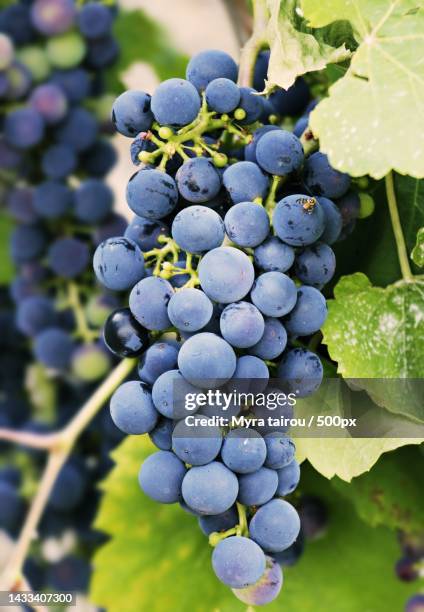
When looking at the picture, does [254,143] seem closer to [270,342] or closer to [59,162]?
[270,342]

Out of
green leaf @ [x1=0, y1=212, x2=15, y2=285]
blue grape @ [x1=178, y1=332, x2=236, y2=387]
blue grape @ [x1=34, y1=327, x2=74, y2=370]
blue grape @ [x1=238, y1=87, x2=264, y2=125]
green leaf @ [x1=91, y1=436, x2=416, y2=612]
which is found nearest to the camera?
blue grape @ [x1=178, y1=332, x2=236, y2=387]

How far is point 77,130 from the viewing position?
1.21m

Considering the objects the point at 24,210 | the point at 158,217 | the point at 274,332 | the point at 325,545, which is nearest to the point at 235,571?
the point at 274,332

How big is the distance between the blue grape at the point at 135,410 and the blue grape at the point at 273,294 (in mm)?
121

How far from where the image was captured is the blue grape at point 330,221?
671 millimetres

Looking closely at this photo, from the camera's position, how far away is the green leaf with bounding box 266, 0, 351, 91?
0.67 meters

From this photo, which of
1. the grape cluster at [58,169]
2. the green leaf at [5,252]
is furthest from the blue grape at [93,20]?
the green leaf at [5,252]

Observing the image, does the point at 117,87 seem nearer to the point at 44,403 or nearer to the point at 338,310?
A: the point at 44,403

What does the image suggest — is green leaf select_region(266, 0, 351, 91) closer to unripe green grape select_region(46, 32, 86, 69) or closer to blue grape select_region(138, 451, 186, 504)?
blue grape select_region(138, 451, 186, 504)

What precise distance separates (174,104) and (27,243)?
0.63 metres

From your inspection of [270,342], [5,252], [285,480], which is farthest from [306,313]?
[5,252]

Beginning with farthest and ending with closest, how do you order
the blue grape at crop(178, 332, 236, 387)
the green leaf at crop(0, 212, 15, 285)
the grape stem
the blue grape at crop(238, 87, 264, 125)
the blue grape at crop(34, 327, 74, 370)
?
the green leaf at crop(0, 212, 15, 285), the blue grape at crop(34, 327, 74, 370), the grape stem, the blue grape at crop(238, 87, 264, 125), the blue grape at crop(178, 332, 236, 387)

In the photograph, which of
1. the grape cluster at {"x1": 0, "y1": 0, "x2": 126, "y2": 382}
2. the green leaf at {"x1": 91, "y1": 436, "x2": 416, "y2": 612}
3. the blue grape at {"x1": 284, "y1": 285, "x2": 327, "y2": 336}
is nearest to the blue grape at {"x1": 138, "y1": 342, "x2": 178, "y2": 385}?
the blue grape at {"x1": 284, "y1": 285, "x2": 327, "y2": 336}

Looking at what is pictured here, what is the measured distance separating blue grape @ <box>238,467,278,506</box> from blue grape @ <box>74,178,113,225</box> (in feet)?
2.11
